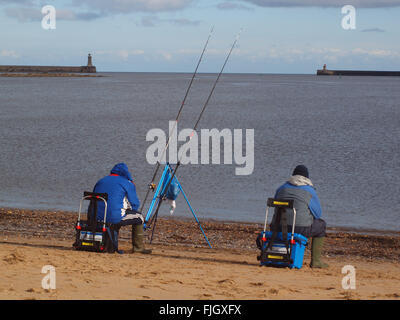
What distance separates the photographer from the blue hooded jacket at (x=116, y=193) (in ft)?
26.4

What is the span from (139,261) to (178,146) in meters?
21.6

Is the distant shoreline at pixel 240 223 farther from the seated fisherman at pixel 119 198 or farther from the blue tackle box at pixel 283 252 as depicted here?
the blue tackle box at pixel 283 252

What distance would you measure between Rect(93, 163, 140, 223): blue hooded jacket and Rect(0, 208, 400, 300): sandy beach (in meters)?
0.48

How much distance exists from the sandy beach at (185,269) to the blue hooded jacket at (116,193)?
48 cm

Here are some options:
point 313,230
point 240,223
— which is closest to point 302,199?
point 313,230

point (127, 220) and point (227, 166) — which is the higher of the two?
point (227, 166)

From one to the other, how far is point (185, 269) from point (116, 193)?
1285mm

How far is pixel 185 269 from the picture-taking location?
24.6 feet

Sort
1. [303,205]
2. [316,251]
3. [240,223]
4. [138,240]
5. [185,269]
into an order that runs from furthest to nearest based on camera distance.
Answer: [240,223] → [138,240] → [316,251] → [303,205] → [185,269]

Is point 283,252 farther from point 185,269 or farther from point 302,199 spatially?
point 185,269

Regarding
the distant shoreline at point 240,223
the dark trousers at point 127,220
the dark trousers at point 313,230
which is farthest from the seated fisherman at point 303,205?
the distant shoreline at point 240,223

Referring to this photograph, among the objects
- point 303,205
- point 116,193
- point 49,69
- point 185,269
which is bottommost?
point 185,269

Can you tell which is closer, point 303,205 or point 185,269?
point 185,269

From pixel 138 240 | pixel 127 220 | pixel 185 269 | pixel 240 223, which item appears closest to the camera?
pixel 185 269
